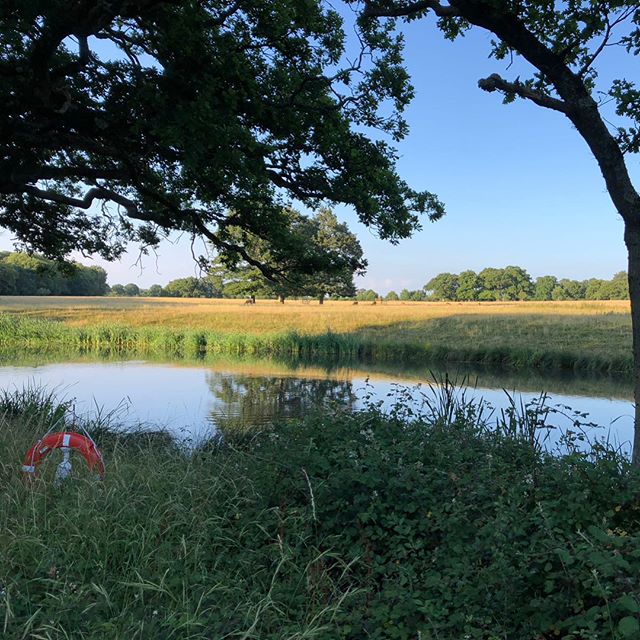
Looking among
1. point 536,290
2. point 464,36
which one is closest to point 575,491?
point 464,36

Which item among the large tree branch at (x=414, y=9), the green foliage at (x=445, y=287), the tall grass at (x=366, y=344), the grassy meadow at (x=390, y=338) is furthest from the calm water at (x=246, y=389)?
the green foliage at (x=445, y=287)

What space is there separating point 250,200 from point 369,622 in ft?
23.8

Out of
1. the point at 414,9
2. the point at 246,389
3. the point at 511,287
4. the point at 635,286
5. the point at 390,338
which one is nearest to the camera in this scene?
the point at 635,286

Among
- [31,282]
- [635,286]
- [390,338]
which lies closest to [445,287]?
[31,282]

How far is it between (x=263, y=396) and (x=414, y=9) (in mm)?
11950

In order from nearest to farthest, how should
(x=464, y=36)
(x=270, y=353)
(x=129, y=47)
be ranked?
(x=464, y=36)
(x=129, y=47)
(x=270, y=353)

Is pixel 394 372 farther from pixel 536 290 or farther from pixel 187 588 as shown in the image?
pixel 536 290

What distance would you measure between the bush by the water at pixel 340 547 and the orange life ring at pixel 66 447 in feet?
0.54

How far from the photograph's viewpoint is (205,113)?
656 centimetres

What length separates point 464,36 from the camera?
673 cm

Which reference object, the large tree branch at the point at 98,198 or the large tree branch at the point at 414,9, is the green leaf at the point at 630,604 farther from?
the large tree branch at the point at 98,198

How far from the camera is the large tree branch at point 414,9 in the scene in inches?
216

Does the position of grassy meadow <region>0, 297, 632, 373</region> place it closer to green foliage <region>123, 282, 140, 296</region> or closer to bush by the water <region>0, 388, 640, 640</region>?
bush by the water <region>0, 388, 640, 640</region>

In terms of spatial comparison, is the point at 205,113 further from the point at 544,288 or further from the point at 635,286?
the point at 544,288
